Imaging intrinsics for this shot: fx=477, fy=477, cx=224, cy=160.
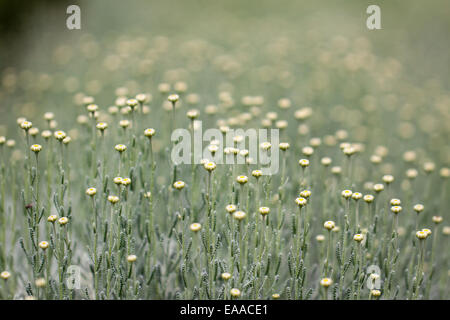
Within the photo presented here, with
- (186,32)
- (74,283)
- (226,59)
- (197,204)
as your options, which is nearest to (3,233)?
(74,283)

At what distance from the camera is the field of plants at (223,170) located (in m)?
2.83

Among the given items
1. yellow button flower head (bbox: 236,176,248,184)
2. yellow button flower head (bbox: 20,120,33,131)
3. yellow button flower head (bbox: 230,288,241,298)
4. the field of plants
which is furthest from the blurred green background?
yellow button flower head (bbox: 230,288,241,298)

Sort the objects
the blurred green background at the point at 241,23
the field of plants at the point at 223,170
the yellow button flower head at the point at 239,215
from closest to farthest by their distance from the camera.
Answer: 1. the yellow button flower head at the point at 239,215
2. the field of plants at the point at 223,170
3. the blurred green background at the point at 241,23

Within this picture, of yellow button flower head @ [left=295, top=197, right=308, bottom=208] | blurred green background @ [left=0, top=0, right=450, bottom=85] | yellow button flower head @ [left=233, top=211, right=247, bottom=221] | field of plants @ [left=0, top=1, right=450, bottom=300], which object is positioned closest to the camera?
yellow button flower head @ [left=233, top=211, right=247, bottom=221]

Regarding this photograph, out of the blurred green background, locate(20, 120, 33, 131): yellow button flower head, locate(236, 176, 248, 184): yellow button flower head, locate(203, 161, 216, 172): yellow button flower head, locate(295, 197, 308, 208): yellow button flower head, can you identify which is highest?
the blurred green background

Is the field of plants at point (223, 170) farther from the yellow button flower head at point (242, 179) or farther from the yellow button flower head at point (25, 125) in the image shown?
the yellow button flower head at point (25, 125)

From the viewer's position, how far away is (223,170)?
137 inches

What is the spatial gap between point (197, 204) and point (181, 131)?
648mm

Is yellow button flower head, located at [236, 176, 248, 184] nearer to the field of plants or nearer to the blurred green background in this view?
the field of plants

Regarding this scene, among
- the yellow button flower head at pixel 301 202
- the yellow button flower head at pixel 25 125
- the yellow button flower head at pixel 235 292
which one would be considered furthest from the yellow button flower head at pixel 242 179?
the yellow button flower head at pixel 25 125

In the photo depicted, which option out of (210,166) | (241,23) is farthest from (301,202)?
(241,23)

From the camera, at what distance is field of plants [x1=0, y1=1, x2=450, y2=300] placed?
283cm

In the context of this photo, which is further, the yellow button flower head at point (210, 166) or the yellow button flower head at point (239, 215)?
the yellow button flower head at point (210, 166)
